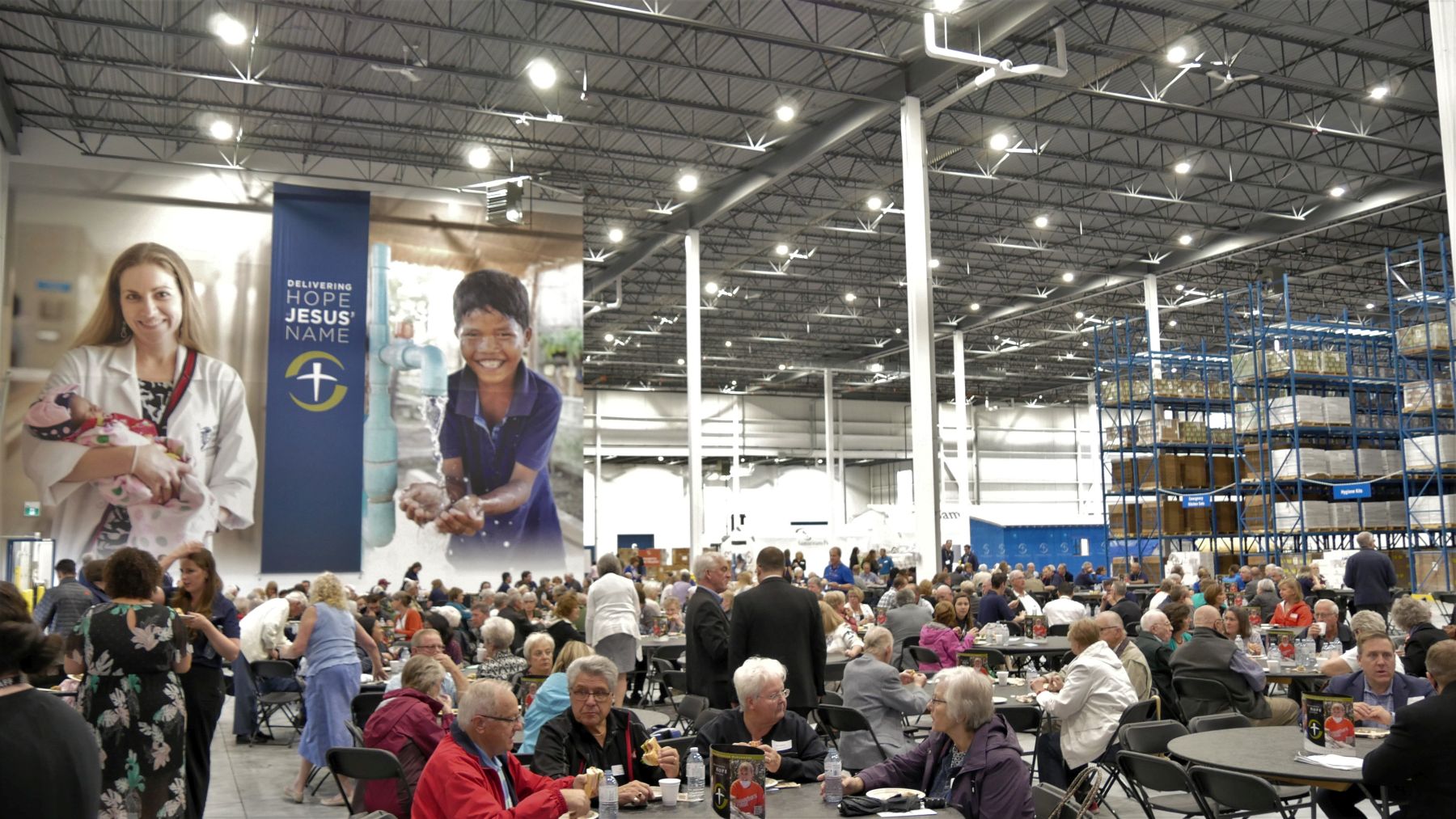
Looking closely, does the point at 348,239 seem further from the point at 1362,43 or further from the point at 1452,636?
the point at 1452,636

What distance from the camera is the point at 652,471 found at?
4194cm

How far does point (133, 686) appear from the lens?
15.4 ft

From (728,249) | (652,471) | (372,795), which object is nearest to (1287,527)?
(728,249)

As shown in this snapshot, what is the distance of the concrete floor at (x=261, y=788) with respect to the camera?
23.4 ft

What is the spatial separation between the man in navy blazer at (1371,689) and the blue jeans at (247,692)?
7.89 m

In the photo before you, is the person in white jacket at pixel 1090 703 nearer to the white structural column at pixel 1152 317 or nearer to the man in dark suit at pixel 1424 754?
the man in dark suit at pixel 1424 754

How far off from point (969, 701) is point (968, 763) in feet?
0.68

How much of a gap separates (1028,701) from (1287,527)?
51.7ft

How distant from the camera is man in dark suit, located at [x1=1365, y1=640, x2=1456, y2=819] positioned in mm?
3658

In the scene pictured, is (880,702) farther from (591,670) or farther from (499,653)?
(499,653)

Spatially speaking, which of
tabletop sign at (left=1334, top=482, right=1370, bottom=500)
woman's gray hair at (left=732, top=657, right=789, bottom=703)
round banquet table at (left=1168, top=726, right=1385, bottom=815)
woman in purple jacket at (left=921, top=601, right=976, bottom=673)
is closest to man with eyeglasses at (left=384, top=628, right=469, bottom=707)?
woman's gray hair at (left=732, top=657, right=789, bottom=703)

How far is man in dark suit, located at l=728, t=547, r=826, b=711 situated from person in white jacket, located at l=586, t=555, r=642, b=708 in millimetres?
2588

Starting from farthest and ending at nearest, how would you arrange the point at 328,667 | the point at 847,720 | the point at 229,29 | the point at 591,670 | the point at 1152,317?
the point at 1152,317
the point at 229,29
the point at 328,667
the point at 847,720
the point at 591,670

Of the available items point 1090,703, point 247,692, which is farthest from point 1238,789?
point 247,692
